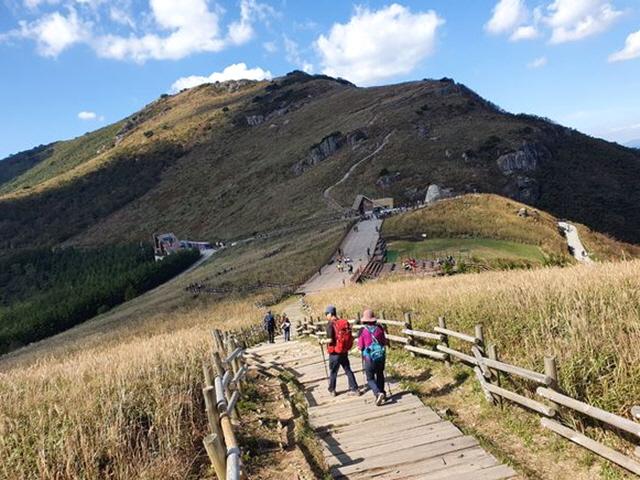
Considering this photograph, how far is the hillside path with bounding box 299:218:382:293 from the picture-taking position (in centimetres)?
4007

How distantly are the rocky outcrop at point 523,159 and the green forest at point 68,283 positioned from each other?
51.6m

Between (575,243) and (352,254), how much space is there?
1975 cm

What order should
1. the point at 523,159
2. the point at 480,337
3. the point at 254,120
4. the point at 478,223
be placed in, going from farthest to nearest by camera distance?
the point at 254,120 < the point at 523,159 < the point at 478,223 < the point at 480,337

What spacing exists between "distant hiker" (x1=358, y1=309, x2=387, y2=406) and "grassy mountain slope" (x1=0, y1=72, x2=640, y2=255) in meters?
62.6

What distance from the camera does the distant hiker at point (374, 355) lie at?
9.77 meters

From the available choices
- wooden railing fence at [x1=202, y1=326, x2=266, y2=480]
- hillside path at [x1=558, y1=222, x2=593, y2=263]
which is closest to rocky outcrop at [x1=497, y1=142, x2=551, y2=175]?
hillside path at [x1=558, y1=222, x2=593, y2=263]

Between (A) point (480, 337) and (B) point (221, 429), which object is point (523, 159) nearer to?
(A) point (480, 337)

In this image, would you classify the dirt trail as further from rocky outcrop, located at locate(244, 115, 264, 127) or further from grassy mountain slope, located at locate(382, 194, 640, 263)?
rocky outcrop, located at locate(244, 115, 264, 127)

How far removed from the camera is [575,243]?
46.5 m

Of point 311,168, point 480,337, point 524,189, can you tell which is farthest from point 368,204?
point 480,337

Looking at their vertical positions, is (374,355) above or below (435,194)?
below

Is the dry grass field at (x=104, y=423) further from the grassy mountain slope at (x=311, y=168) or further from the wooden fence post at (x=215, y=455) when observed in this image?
the grassy mountain slope at (x=311, y=168)

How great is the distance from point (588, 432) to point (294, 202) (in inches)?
3356

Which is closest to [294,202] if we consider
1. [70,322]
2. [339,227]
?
[339,227]
